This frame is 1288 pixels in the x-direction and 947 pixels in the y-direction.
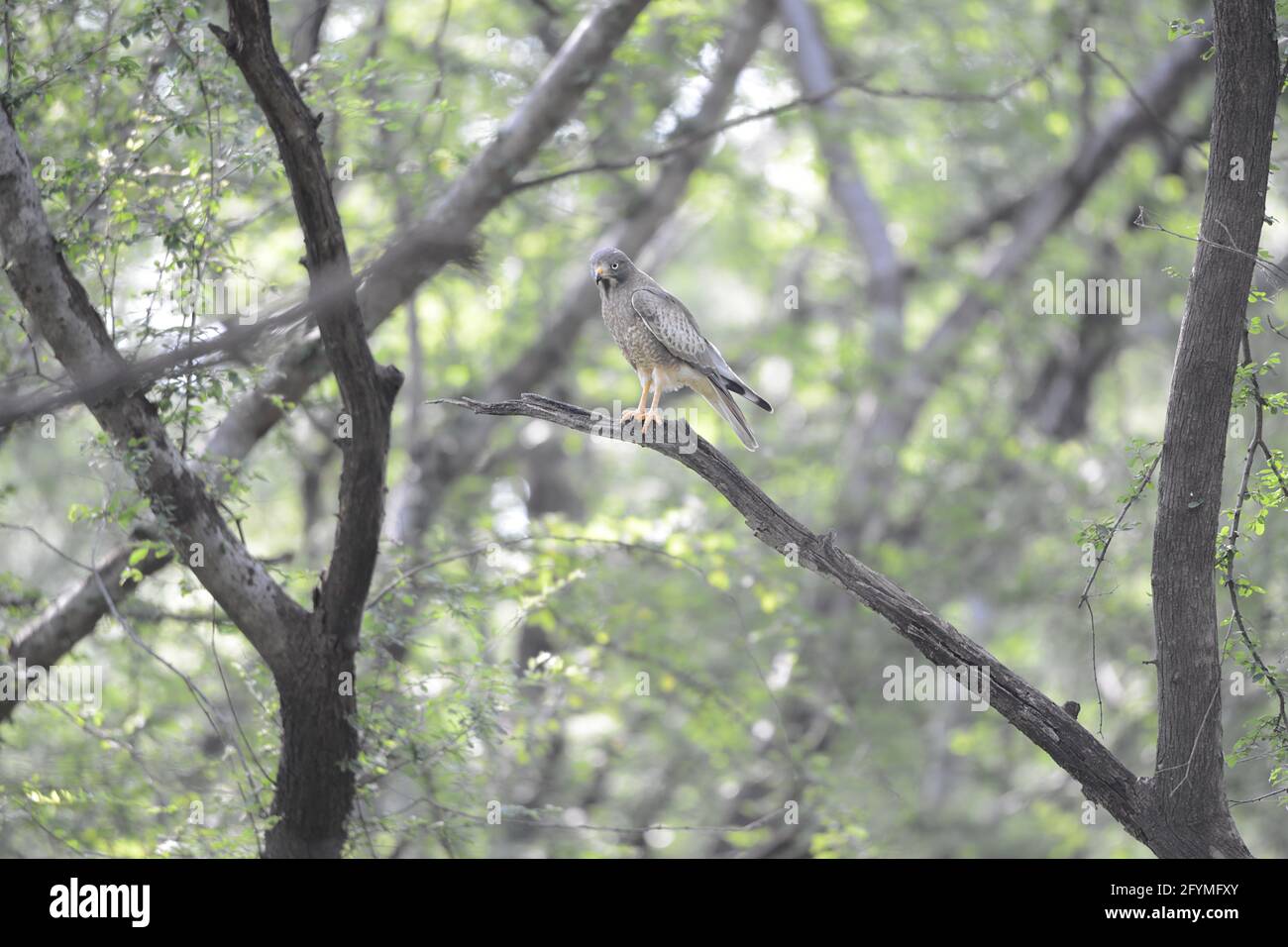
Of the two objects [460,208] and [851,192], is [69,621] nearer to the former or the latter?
[460,208]

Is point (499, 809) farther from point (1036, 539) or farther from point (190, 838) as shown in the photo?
point (1036, 539)

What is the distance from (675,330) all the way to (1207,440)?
8.54 feet

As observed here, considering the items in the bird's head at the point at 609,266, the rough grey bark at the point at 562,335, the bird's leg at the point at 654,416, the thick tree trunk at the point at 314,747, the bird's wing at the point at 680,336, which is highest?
the rough grey bark at the point at 562,335

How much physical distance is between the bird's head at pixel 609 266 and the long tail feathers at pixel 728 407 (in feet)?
2.38

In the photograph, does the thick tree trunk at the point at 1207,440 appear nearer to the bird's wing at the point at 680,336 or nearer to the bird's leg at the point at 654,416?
the bird's leg at the point at 654,416

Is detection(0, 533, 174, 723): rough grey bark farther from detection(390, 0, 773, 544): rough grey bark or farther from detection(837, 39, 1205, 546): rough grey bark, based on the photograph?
detection(837, 39, 1205, 546): rough grey bark

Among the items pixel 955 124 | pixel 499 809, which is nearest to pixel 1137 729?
pixel 955 124

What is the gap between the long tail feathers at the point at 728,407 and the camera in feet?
21.5

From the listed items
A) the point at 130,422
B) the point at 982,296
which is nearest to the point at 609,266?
the point at 130,422

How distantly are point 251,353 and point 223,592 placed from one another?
124 centimetres

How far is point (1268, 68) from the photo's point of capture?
15.1 feet

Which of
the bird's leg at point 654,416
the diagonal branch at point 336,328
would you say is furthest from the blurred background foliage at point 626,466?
the bird's leg at point 654,416
